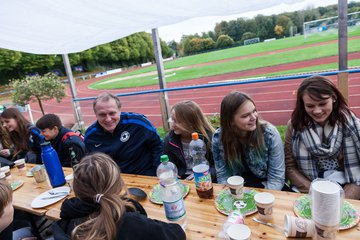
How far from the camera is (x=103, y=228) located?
0.95 m

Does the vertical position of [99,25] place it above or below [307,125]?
above

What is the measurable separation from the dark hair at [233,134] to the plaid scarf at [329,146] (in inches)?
11.6

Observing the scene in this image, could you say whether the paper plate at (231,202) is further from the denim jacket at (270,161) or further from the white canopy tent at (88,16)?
the white canopy tent at (88,16)

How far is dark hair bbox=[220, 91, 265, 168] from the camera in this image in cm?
174

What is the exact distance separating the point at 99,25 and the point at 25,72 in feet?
103

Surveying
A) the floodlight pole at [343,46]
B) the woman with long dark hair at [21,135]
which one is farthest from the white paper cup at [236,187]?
the woman with long dark hair at [21,135]

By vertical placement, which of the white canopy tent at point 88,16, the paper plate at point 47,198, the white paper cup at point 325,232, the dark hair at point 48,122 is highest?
the white canopy tent at point 88,16

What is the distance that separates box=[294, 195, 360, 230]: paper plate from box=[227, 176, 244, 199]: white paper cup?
265mm

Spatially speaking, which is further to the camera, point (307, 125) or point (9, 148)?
point (9, 148)

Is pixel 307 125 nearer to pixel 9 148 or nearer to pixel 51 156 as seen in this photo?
pixel 51 156

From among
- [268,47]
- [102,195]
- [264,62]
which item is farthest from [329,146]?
[268,47]

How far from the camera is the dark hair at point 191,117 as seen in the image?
210 centimetres

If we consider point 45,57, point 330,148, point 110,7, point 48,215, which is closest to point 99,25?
point 110,7

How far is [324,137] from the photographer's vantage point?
1.70 meters
